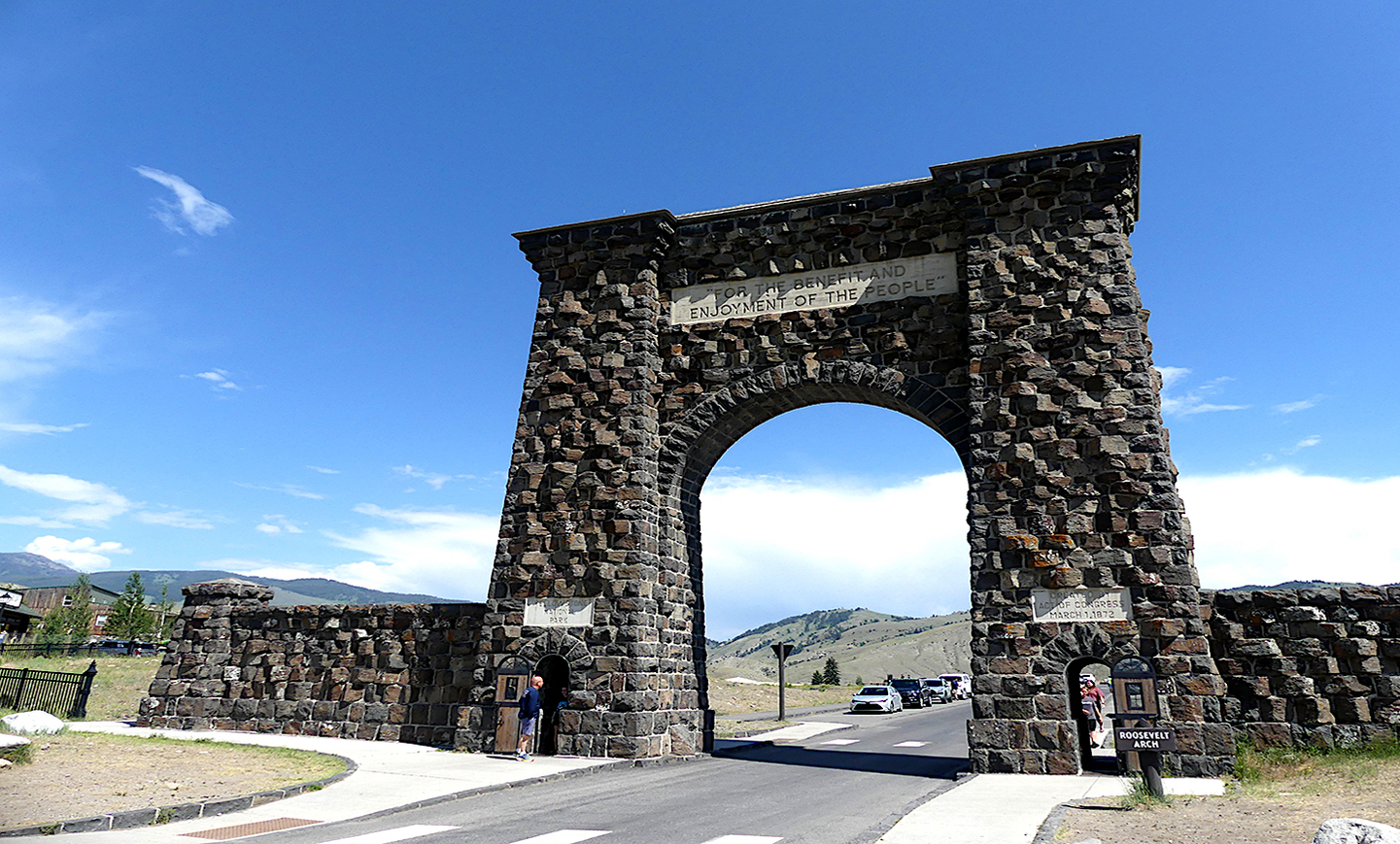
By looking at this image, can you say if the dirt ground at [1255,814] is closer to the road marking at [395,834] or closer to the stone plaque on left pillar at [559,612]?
the road marking at [395,834]

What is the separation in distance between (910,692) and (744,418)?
28.6 meters

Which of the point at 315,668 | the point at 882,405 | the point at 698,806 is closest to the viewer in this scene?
the point at 698,806

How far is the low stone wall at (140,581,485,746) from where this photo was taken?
50.8ft

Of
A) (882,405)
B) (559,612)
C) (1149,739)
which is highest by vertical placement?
(882,405)

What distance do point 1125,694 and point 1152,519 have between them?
8.27 feet

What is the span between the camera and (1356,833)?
17.5ft

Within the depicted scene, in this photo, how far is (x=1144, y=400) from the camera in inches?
504

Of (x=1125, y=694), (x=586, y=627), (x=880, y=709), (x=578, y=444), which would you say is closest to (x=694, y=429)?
(x=578, y=444)

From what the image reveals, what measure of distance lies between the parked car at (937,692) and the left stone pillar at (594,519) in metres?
30.7

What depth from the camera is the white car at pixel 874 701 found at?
32.0 m

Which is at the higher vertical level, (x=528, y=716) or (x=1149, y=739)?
(x=1149, y=739)

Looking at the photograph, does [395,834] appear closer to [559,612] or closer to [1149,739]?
[559,612]

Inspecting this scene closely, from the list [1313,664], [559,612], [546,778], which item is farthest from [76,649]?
[1313,664]

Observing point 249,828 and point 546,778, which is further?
point 546,778
